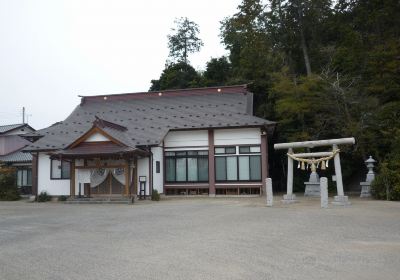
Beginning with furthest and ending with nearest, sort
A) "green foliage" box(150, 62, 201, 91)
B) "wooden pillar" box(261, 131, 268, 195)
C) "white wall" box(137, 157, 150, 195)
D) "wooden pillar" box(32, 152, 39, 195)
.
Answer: "green foliage" box(150, 62, 201, 91) → "wooden pillar" box(32, 152, 39, 195) → "wooden pillar" box(261, 131, 268, 195) → "white wall" box(137, 157, 150, 195)

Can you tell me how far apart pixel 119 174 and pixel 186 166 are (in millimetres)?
3823

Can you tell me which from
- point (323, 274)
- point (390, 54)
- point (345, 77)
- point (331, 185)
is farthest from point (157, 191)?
point (323, 274)

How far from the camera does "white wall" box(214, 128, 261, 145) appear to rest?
21.8 meters

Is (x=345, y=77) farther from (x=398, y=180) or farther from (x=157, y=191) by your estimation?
(x=157, y=191)

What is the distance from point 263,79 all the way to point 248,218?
733 inches

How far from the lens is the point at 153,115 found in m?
25.1

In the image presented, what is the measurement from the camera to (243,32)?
30.6 metres

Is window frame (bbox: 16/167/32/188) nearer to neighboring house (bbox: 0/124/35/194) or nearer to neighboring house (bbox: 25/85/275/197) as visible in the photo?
neighboring house (bbox: 0/124/35/194)

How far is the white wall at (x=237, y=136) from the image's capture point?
21.8 meters

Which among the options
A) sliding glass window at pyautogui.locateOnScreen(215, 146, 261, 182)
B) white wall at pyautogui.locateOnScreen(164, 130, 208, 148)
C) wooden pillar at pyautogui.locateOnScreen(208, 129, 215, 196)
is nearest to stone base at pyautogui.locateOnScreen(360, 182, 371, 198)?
sliding glass window at pyautogui.locateOnScreen(215, 146, 261, 182)

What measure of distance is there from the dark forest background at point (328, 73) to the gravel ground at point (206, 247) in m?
9.44

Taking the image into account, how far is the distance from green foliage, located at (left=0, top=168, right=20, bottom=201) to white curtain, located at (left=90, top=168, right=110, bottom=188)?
540 cm

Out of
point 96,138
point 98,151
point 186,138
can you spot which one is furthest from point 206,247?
point 186,138

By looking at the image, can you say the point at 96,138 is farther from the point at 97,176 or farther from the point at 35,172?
the point at 35,172
